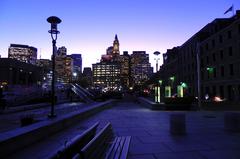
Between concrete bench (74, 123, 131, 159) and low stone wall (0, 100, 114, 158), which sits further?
low stone wall (0, 100, 114, 158)

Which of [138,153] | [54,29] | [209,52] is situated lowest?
[138,153]

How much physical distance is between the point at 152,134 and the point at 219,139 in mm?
2548

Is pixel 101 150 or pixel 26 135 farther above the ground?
pixel 26 135

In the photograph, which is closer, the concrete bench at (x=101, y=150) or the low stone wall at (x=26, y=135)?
the concrete bench at (x=101, y=150)

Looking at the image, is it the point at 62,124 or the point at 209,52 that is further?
the point at 209,52

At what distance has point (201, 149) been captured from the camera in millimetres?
7238

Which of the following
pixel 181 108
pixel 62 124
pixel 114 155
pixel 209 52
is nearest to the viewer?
pixel 114 155

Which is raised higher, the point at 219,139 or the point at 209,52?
the point at 209,52

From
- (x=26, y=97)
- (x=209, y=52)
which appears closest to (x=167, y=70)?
(x=209, y=52)

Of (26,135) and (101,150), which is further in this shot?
(26,135)

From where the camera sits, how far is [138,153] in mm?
6844

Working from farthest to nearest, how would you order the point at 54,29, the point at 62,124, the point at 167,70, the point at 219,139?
the point at 167,70, the point at 54,29, the point at 62,124, the point at 219,139

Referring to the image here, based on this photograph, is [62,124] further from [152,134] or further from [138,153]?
[138,153]

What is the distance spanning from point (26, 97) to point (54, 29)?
29.1m
